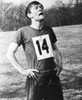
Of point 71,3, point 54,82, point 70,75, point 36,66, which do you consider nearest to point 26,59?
point 36,66

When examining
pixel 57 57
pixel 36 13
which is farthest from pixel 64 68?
pixel 36 13

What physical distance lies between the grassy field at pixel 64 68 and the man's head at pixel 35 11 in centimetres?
25

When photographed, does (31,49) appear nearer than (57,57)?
Yes

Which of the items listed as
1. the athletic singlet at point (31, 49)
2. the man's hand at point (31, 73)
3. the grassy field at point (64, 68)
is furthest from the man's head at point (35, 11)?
the man's hand at point (31, 73)

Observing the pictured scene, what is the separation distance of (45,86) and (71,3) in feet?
2.93

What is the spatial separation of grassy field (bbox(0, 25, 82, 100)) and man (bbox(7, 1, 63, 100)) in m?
0.17

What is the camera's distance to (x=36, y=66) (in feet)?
7.51

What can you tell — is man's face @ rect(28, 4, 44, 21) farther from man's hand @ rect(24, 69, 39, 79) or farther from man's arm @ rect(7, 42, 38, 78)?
man's hand @ rect(24, 69, 39, 79)

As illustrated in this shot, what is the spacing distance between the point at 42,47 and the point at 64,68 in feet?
1.57

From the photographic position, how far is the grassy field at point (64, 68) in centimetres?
250

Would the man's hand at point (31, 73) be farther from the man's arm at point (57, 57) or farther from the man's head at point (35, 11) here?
the man's head at point (35, 11)

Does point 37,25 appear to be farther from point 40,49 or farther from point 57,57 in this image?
point 57,57

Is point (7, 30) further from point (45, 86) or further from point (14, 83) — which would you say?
point (45, 86)

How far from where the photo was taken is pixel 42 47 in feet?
7.54
